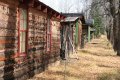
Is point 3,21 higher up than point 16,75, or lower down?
higher up

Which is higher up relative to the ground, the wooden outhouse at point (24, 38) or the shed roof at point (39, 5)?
the shed roof at point (39, 5)

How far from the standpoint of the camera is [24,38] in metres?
14.1

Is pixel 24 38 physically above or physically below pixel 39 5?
below

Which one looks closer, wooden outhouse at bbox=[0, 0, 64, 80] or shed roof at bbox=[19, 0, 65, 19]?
wooden outhouse at bbox=[0, 0, 64, 80]

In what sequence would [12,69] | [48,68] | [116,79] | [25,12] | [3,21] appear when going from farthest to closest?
[48,68]
[116,79]
[25,12]
[12,69]
[3,21]

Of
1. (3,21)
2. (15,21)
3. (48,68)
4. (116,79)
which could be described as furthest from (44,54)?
(3,21)

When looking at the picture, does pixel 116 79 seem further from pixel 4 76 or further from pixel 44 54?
pixel 4 76

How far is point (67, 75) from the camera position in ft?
55.6

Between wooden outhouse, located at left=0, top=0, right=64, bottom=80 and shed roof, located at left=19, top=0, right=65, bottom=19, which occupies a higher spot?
shed roof, located at left=19, top=0, right=65, bottom=19

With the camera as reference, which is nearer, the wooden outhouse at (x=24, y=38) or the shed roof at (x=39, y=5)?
the wooden outhouse at (x=24, y=38)

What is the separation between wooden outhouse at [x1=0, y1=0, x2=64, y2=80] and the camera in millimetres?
11711

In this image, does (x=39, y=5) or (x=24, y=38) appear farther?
(x=39, y=5)

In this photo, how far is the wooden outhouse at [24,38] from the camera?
11711 mm

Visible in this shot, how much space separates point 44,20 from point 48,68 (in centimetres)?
291
